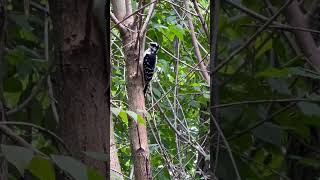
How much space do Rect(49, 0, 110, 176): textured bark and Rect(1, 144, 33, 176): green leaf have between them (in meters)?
0.22

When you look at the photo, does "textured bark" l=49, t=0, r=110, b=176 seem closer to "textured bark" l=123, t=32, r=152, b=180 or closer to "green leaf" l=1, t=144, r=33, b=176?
"green leaf" l=1, t=144, r=33, b=176

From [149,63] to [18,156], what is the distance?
2.61 meters

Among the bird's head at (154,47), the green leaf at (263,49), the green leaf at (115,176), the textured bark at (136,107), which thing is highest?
the bird's head at (154,47)

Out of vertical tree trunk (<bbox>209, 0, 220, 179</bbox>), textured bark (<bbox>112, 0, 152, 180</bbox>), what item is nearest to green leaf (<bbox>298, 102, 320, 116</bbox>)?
vertical tree trunk (<bbox>209, 0, 220, 179</bbox>)

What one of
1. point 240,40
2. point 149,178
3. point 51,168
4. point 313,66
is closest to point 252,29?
point 240,40

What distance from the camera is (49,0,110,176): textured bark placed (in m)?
0.59

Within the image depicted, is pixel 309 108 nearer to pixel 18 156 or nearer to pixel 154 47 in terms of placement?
pixel 18 156

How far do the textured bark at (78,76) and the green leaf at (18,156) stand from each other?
22 centimetres

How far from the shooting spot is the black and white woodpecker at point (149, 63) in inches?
108

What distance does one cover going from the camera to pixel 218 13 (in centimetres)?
66

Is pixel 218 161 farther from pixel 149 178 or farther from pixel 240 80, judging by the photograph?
pixel 149 178

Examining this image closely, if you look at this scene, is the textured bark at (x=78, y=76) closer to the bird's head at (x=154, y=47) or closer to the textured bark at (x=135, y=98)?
the textured bark at (x=135, y=98)

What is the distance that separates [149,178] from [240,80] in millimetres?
1987

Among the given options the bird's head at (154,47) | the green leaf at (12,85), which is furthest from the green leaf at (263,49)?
the bird's head at (154,47)
